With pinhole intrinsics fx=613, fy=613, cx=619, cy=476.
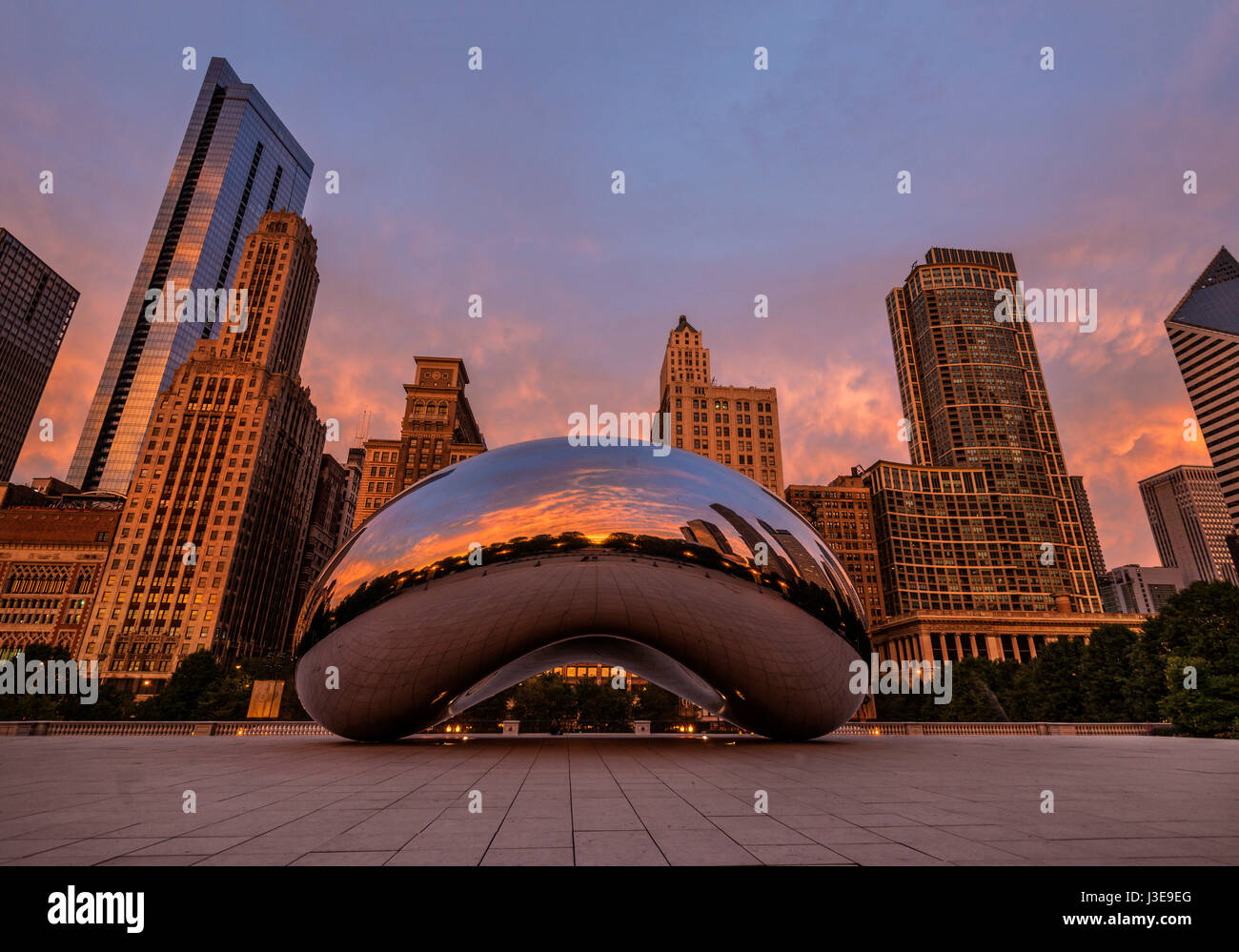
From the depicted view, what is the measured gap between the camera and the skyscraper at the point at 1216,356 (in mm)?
138375

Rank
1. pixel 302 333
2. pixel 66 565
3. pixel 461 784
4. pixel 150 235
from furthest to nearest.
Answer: pixel 150 235
pixel 302 333
pixel 66 565
pixel 461 784

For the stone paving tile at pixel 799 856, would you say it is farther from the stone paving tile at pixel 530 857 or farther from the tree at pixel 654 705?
the tree at pixel 654 705

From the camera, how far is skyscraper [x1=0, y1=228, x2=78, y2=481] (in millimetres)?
169625

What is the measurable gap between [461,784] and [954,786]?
6388mm

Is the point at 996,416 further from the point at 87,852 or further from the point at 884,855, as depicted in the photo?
the point at 87,852

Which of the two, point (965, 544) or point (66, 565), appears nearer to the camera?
point (66, 565)

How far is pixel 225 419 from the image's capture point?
121 meters

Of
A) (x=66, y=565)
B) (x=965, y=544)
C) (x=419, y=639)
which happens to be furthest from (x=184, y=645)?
(x=965, y=544)

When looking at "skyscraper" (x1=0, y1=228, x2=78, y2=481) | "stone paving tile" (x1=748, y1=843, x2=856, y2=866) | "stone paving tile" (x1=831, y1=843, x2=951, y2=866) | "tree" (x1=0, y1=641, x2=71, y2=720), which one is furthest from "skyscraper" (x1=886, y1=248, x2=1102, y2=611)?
"skyscraper" (x1=0, y1=228, x2=78, y2=481)

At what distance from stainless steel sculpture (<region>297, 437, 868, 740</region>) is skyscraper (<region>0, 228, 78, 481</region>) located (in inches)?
8596

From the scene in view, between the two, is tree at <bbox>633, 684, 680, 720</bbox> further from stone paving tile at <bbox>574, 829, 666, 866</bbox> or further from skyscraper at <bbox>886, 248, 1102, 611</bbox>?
A: skyscraper at <bbox>886, 248, 1102, 611</bbox>

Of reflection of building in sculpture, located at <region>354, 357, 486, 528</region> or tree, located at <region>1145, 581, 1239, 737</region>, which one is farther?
reflection of building in sculpture, located at <region>354, 357, 486, 528</region>
